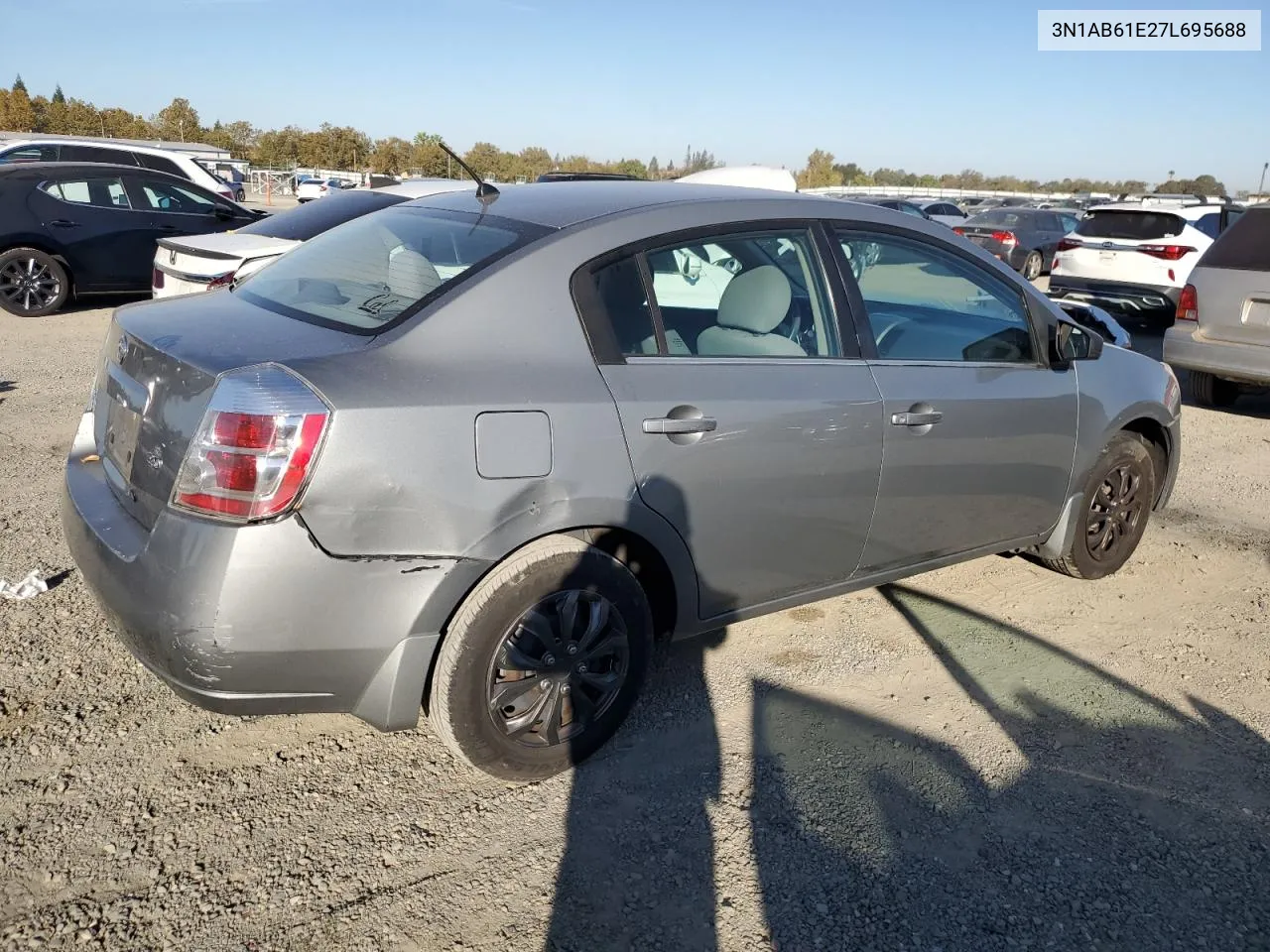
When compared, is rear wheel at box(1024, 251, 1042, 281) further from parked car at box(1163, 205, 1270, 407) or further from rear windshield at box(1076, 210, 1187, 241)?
parked car at box(1163, 205, 1270, 407)

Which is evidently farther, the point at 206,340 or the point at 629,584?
the point at 629,584

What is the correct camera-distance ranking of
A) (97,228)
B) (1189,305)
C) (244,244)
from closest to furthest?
(244,244) → (1189,305) → (97,228)

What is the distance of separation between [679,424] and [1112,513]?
2.64 m

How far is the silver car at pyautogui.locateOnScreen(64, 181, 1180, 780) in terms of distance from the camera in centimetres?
251

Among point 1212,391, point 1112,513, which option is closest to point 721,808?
point 1112,513

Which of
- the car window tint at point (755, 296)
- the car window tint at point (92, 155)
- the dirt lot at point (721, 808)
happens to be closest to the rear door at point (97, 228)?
the car window tint at point (92, 155)

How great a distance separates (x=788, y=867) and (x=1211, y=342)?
702 cm

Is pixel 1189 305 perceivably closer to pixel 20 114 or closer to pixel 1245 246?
pixel 1245 246

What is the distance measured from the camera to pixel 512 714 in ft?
9.57

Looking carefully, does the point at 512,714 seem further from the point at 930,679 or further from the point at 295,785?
the point at 930,679

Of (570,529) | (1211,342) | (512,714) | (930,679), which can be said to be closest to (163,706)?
(512,714)

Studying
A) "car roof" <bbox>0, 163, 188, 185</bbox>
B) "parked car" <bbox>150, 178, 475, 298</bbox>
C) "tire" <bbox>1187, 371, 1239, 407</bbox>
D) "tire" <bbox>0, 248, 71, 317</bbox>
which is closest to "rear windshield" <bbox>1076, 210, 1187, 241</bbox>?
"tire" <bbox>1187, 371, 1239, 407</bbox>

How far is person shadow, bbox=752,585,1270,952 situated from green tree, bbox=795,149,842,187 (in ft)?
217

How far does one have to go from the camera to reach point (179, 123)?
66.4 meters
